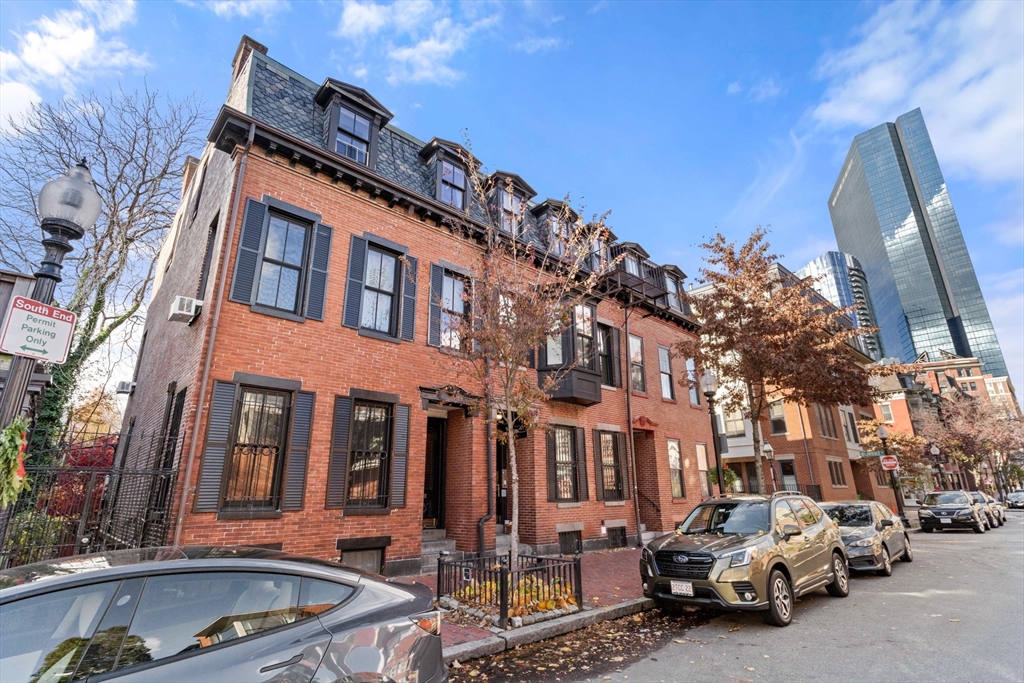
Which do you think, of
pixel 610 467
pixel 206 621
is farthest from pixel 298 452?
pixel 610 467

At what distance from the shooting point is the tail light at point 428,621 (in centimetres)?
333

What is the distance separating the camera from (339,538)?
9070mm

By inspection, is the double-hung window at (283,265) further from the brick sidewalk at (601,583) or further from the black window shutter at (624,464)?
the black window shutter at (624,464)

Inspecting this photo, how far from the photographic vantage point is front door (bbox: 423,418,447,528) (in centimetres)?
1190

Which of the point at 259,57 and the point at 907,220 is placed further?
the point at 907,220

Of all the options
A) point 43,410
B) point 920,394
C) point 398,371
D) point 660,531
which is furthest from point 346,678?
point 920,394

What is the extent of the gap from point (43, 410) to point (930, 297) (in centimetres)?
18060

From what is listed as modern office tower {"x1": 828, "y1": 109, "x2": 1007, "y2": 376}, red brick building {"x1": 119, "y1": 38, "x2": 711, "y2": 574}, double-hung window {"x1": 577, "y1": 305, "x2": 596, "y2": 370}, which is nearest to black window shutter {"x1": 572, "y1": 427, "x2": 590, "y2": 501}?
red brick building {"x1": 119, "y1": 38, "x2": 711, "y2": 574}

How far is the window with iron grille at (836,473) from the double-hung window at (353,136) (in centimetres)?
2950

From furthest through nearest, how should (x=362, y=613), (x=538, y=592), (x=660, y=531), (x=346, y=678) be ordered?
(x=660, y=531) < (x=538, y=592) < (x=362, y=613) < (x=346, y=678)

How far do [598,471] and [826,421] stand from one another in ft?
71.7

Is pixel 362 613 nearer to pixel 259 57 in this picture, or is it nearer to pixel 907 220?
pixel 259 57

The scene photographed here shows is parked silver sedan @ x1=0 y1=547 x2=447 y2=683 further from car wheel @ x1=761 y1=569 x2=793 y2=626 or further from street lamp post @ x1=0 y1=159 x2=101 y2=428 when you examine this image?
car wheel @ x1=761 y1=569 x2=793 y2=626

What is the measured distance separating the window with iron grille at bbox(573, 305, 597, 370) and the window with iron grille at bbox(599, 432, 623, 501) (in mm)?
2374
